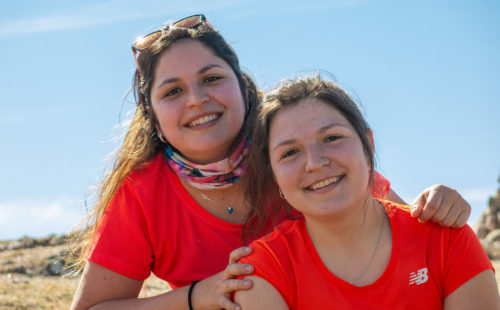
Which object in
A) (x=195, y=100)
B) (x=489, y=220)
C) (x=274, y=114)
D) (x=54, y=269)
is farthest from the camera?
(x=489, y=220)

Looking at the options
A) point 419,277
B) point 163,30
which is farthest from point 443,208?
point 163,30

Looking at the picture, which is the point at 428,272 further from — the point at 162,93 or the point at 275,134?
the point at 162,93

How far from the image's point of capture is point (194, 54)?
156 inches

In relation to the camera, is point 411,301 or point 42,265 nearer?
point 411,301

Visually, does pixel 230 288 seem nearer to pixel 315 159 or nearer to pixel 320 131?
pixel 315 159

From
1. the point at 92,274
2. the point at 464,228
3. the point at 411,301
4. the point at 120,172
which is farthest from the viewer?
the point at 120,172

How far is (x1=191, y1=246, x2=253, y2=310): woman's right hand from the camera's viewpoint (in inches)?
120

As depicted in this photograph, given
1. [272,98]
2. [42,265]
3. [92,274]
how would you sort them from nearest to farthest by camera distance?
1. [272,98]
2. [92,274]
3. [42,265]

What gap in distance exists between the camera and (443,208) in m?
3.16

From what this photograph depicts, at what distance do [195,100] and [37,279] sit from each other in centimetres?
471

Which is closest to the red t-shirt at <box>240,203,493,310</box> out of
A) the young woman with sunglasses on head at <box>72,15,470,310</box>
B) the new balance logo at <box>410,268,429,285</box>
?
the new balance logo at <box>410,268,429,285</box>

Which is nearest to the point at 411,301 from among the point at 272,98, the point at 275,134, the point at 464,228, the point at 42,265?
the point at 464,228

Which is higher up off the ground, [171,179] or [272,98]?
[272,98]

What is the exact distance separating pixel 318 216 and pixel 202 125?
47.6 inches
